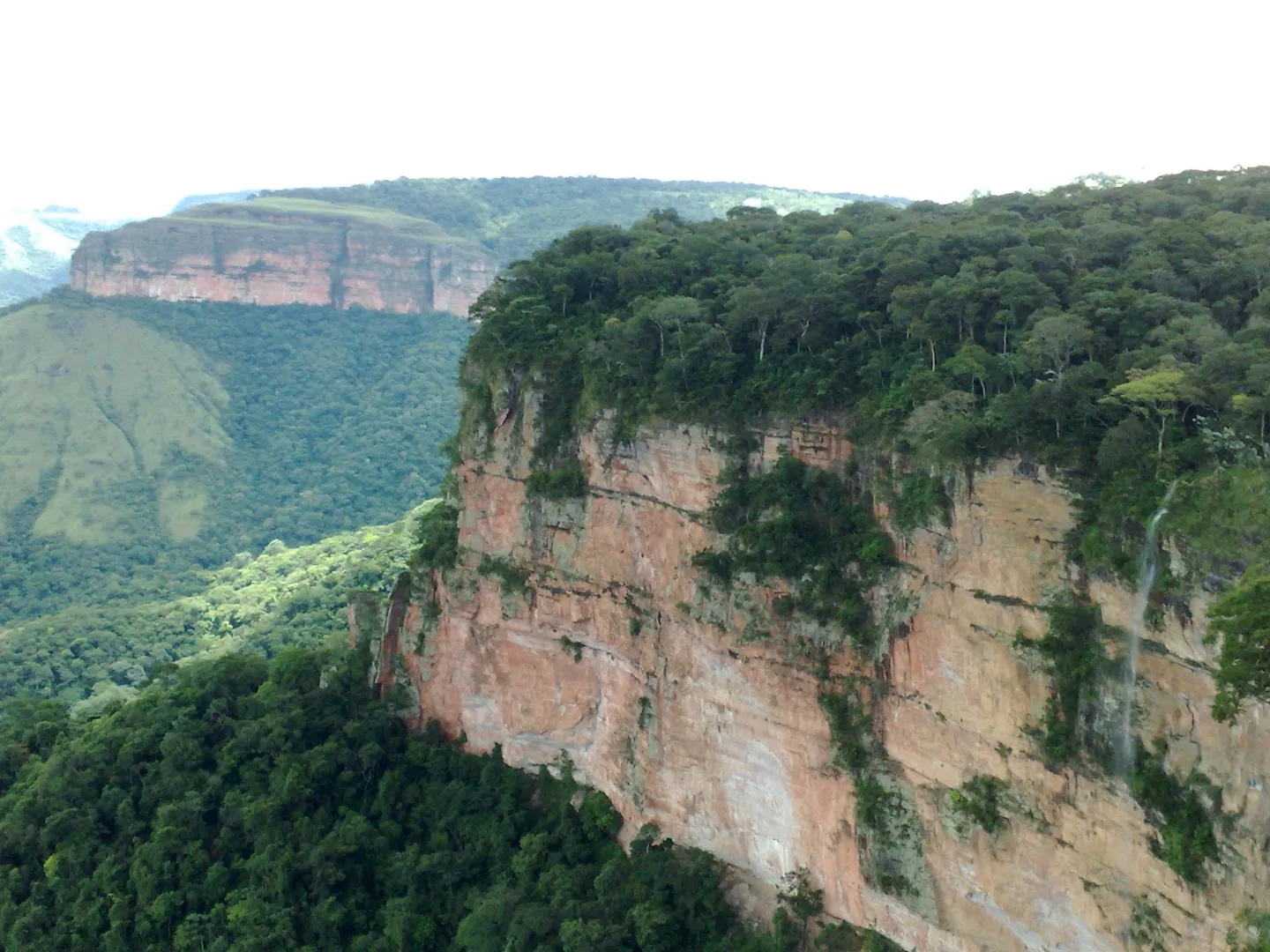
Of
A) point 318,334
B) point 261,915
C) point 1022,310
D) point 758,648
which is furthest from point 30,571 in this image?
point 1022,310

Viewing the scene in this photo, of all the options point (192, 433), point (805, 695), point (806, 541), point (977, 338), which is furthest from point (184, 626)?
point (977, 338)

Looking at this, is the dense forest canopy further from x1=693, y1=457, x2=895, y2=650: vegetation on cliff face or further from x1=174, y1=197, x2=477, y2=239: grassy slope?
x1=174, y1=197, x2=477, y2=239: grassy slope

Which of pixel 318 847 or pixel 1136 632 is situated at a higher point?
pixel 1136 632

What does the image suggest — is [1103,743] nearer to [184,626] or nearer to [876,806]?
[876,806]

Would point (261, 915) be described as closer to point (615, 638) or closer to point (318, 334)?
point (615, 638)

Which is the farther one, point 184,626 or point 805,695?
point 184,626

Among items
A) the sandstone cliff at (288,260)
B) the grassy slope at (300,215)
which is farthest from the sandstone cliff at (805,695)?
the grassy slope at (300,215)

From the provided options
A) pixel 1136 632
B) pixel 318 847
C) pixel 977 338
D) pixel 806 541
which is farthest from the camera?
pixel 318 847
